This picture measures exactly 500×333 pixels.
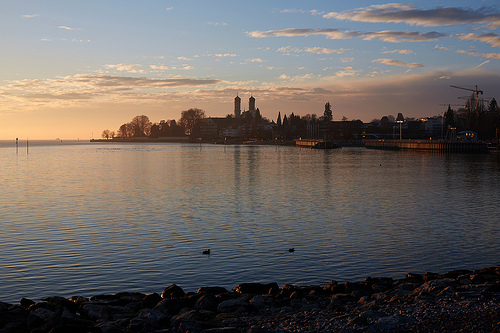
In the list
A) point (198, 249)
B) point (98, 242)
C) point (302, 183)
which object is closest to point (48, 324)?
point (198, 249)

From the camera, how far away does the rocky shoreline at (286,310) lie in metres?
12.7

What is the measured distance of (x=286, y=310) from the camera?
14.3m

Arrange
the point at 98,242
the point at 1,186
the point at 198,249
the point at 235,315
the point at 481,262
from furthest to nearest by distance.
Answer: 1. the point at 1,186
2. the point at 98,242
3. the point at 198,249
4. the point at 481,262
5. the point at 235,315

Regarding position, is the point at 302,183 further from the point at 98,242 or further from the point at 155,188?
the point at 98,242

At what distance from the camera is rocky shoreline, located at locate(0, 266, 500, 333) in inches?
498

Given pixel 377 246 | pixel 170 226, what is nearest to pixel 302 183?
pixel 170 226

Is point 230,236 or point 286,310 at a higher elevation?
point 286,310

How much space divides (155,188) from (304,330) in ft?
140

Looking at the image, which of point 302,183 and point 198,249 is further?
point 302,183

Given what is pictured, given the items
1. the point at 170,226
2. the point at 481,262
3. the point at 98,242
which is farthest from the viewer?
the point at 170,226

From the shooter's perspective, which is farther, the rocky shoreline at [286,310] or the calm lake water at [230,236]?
the calm lake water at [230,236]

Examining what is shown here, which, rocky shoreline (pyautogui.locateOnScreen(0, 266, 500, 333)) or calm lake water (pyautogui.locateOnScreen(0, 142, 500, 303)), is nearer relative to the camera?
rocky shoreline (pyautogui.locateOnScreen(0, 266, 500, 333))

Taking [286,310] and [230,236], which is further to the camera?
[230,236]

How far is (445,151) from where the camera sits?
157 meters
